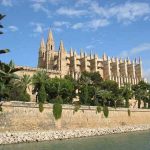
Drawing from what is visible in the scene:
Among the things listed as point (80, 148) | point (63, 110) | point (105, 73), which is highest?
point (105, 73)

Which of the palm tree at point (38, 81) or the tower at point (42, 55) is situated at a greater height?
the tower at point (42, 55)

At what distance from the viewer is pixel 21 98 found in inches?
1809

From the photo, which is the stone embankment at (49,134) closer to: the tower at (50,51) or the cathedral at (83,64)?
the cathedral at (83,64)

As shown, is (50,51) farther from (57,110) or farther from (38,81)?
(57,110)

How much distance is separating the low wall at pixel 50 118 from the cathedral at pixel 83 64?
25.1 metres

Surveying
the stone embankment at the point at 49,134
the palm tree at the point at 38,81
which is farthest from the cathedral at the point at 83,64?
the stone embankment at the point at 49,134

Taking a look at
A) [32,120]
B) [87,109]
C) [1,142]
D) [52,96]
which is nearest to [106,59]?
[52,96]

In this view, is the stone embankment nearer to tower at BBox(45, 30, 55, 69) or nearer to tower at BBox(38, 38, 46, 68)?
tower at BBox(45, 30, 55, 69)

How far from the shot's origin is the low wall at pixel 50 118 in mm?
34344

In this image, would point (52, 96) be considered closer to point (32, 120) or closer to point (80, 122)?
point (80, 122)

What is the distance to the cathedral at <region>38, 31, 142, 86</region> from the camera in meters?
78.5

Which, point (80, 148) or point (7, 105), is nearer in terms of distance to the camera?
point (80, 148)

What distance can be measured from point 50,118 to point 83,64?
46746mm

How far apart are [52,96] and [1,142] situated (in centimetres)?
2211
